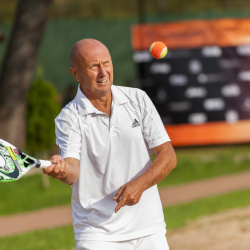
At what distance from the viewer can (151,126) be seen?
4.48 metres

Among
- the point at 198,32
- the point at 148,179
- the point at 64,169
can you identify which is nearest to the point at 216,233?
the point at 148,179

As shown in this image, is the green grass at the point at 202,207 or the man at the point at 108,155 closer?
the man at the point at 108,155

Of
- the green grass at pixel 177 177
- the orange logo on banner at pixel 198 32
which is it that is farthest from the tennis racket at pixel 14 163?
the orange logo on banner at pixel 198 32

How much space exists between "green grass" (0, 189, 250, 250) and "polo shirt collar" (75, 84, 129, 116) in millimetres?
5514

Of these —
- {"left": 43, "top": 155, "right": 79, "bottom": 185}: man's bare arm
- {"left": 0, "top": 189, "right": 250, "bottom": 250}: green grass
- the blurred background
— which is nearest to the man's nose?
{"left": 43, "top": 155, "right": 79, "bottom": 185}: man's bare arm

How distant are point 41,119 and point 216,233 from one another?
5543 millimetres

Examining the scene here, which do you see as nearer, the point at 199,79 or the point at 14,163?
the point at 14,163

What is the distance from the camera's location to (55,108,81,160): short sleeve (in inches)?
170

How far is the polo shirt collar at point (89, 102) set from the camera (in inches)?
174

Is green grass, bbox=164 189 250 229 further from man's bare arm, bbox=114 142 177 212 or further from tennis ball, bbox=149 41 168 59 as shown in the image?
man's bare arm, bbox=114 142 177 212

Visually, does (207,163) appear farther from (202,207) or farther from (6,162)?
(6,162)

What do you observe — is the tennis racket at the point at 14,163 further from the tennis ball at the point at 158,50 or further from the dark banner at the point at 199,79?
the dark banner at the point at 199,79

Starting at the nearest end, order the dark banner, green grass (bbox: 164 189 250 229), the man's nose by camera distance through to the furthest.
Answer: the man's nose, green grass (bbox: 164 189 250 229), the dark banner

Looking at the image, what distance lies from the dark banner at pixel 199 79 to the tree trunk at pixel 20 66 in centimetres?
317
